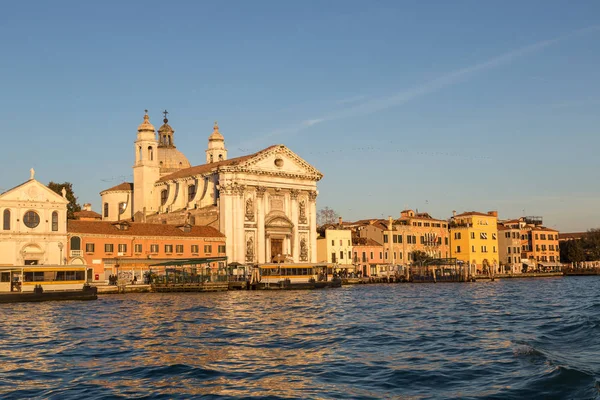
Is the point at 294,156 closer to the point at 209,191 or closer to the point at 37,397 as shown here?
the point at 209,191

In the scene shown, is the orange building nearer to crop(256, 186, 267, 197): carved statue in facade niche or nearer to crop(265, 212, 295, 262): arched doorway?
crop(265, 212, 295, 262): arched doorway

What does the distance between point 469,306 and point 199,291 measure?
84.2ft

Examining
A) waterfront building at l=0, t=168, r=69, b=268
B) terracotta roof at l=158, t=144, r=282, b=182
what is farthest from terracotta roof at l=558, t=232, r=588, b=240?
waterfront building at l=0, t=168, r=69, b=268

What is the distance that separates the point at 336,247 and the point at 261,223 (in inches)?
517

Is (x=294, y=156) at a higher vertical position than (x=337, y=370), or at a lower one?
higher

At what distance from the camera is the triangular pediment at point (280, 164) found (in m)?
67.9

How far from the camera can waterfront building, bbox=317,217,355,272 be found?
77.9 m

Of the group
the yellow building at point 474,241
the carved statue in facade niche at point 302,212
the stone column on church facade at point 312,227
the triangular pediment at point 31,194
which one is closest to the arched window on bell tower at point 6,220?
the triangular pediment at point 31,194

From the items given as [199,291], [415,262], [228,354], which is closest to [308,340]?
[228,354]

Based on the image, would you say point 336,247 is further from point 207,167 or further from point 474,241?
point 474,241

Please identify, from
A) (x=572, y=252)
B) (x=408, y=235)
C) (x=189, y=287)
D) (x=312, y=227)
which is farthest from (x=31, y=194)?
(x=572, y=252)

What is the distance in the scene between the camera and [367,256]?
81875 mm

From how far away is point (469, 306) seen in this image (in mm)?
34562

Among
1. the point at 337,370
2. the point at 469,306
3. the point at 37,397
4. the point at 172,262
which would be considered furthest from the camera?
the point at 172,262
